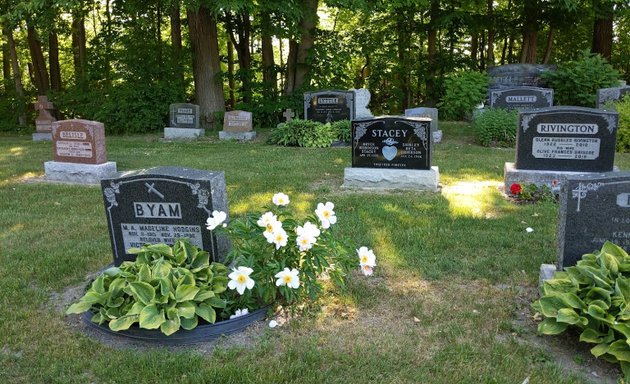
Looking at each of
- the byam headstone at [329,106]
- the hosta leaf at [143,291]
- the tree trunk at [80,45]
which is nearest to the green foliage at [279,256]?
the hosta leaf at [143,291]

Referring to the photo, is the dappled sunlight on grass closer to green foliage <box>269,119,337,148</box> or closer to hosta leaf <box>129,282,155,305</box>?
hosta leaf <box>129,282,155,305</box>

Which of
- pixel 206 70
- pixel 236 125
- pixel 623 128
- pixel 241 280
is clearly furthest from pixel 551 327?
pixel 206 70

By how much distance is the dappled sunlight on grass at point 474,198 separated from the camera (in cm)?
654

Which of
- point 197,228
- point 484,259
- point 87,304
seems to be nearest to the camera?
point 87,304

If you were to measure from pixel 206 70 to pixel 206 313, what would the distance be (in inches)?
588

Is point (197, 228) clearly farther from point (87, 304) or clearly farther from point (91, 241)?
point (91, 241)

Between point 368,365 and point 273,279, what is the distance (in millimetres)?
934

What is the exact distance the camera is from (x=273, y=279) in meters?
3.77

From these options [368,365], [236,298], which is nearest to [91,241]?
[236,298]

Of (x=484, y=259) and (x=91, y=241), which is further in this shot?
(x=91, y=241)

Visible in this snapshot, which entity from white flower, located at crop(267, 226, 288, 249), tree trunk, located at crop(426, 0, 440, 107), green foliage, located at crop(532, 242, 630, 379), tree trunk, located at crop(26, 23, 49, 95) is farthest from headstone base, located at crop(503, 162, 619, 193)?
tree trunk, located at crop(26, 23, 49, 95)

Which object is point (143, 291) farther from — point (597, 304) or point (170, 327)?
point (597, 304)

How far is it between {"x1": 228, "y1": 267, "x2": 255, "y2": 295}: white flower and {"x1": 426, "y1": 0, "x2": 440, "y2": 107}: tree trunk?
19188mm

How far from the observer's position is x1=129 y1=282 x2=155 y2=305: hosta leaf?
11.6 feet
